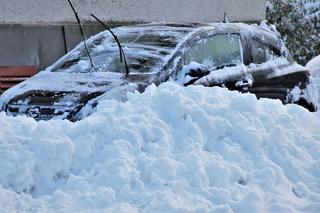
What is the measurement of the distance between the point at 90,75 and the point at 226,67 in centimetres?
147

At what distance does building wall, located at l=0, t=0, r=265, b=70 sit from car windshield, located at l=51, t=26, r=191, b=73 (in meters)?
3.49

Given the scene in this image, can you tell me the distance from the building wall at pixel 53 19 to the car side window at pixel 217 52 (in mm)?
4539

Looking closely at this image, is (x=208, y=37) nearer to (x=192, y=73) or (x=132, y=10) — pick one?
(x=192, y=73)

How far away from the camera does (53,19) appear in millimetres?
12328

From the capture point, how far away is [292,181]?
556 cm

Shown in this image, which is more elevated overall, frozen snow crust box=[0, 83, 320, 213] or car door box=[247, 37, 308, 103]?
frozen snow crust box=[0, 83, 320, 213]

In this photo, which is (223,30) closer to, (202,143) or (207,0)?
(202,143)

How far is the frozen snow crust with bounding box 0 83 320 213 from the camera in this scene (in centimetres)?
497

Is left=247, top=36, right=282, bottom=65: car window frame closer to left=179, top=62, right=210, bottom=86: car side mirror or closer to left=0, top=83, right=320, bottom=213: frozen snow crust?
left=179, top=62, right=210, bottom=86: car side mirror

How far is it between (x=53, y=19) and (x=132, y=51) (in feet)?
15.8

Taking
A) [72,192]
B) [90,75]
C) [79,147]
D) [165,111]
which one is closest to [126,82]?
[90,75]

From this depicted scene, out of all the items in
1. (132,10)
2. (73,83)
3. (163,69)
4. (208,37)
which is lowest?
(132,10)

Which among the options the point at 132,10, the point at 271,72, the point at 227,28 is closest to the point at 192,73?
the point at 227,28

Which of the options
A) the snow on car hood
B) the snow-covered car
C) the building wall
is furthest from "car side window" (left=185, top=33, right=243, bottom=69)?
the building wall
